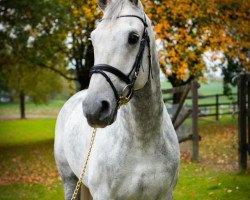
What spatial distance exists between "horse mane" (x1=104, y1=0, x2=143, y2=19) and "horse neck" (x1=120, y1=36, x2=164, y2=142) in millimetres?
414

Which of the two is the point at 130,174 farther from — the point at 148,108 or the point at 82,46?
the point at 82,46

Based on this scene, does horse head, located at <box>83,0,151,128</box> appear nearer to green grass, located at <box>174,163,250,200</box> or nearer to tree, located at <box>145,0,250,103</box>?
green grass, located at <box>174,163,250,200</box>

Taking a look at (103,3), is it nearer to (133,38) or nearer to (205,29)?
(133,38)

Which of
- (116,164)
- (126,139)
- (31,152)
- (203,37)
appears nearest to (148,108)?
(126,139)

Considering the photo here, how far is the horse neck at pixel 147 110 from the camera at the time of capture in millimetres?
2990

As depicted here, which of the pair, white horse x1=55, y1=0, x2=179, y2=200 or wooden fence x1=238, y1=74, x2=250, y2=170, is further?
wooden fence x1=238, y1=74, x2=250, y2=170

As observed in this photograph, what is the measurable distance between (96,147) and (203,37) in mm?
7918

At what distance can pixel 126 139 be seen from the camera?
3113 mm

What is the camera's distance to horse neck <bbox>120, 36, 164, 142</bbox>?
9.81 feet

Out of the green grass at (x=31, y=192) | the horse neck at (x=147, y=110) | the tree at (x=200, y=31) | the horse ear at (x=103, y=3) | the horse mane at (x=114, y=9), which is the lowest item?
the green grass at (x=31, y=192)

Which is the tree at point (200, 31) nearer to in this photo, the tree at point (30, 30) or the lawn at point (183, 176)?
the lawn at point (183, 176)

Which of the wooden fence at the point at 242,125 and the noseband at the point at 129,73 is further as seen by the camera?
the wooden fence at the point at 242,125

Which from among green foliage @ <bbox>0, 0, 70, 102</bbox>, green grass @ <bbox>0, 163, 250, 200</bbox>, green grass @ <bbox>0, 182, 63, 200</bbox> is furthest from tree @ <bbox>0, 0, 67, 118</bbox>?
green grass @ <bbox>0, 163, 250, 200</bbox>

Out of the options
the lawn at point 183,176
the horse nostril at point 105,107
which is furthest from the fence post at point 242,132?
the horse nostril at point 105,107
